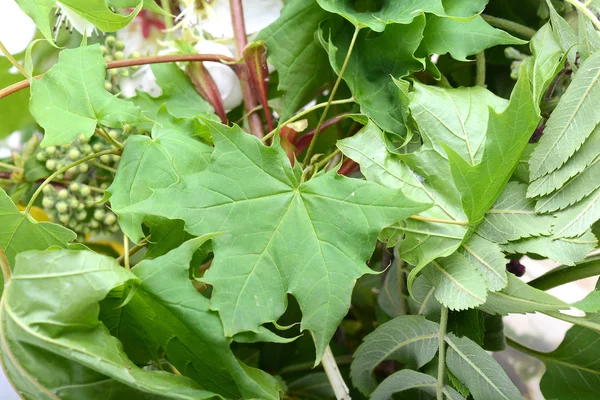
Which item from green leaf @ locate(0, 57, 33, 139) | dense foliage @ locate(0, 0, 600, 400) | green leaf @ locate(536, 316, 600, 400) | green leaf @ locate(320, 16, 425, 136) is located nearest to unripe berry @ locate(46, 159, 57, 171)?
dense foliage @ locate(0, 0, 600, 400)

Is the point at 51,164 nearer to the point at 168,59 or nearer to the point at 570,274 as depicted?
the point at 168,59

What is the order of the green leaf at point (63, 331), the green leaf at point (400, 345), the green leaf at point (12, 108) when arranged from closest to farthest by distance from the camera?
the green leaf at point (63, 331), the green leaf at point (400, 345), the green leaf at point (12, 108)

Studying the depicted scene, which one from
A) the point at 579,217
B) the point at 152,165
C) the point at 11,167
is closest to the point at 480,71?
the point at 579,217

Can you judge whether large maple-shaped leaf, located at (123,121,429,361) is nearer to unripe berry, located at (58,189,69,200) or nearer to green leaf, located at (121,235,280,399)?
green leaf, located at (121,235,280,399)

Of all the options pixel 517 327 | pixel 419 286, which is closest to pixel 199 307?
pixel 419 286

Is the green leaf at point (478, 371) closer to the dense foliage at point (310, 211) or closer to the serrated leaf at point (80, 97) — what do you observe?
the dense foliage at point (310, 211)

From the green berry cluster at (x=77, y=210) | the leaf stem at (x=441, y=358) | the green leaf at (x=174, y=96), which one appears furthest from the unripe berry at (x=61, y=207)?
the leaf stem at (x=441, y=358)
